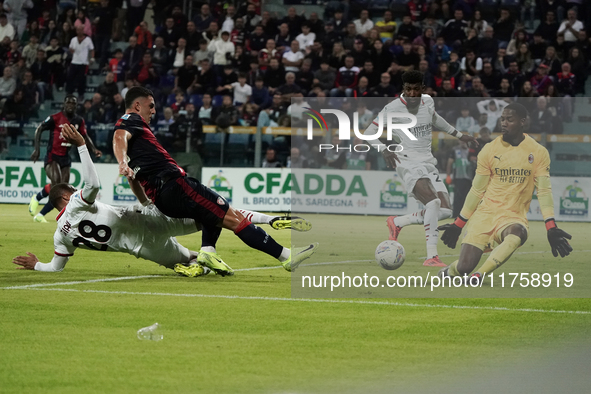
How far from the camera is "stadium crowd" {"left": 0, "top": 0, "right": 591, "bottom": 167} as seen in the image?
22031 millimetres

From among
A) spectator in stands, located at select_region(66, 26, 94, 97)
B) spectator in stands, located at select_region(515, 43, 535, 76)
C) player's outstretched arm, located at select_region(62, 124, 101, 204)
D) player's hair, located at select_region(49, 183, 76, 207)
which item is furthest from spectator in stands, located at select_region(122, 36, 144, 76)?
player's outstretched arm, located at select_region(62, 124, 101, 204)

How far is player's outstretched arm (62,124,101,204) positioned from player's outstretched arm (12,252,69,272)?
79 cm

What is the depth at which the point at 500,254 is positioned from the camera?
25.8ft

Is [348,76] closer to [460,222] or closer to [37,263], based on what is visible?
[37,263]

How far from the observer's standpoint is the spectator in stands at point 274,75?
2331 centimetres

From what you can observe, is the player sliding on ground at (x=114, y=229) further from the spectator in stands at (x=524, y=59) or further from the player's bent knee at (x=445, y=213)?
the spectator in stands at (x=524, y=59)

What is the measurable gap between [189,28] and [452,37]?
24.2ft

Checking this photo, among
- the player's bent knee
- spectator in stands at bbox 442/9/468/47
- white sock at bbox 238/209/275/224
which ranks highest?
spectator in stands at bbox 442/9/468/47

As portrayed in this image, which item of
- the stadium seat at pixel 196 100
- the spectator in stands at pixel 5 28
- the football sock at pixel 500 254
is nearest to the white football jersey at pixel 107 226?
the football sock at pixel 500 254

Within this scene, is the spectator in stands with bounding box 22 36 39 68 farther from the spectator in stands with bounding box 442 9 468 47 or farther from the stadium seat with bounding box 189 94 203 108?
the spectator in stands with bounding box 442 9 468 47

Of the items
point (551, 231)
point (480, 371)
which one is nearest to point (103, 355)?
point (480, 371)

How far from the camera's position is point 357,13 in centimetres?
2617

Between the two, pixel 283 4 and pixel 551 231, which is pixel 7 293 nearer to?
pixel 551 231

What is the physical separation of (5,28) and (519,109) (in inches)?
893
